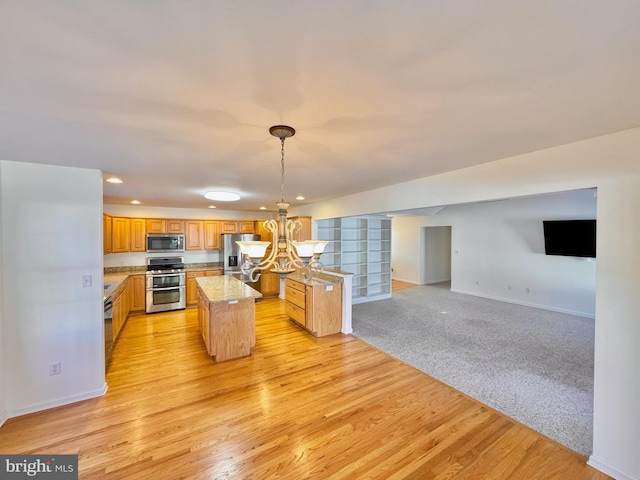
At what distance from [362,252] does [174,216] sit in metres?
4.71

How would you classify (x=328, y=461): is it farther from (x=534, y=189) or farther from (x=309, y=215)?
(x=309, y=215)

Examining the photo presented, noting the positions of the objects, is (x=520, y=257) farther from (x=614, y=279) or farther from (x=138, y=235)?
(x=138, y=235)

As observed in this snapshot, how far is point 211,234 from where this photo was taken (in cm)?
653

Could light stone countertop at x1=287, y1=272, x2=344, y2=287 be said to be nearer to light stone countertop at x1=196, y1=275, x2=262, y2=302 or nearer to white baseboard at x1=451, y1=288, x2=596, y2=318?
light stone countertop at x1=196, y1=275, x2=262, y2=302

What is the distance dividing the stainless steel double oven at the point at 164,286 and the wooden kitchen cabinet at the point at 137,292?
0.54 ft

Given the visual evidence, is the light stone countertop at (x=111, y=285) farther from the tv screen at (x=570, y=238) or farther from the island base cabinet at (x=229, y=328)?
the tv screen at (x=570, y=238)

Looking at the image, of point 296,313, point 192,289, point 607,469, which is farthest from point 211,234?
point 607,469

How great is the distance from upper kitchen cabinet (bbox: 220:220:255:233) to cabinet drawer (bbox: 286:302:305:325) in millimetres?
2794

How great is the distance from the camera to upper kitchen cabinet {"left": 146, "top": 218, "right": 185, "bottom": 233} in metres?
5.87

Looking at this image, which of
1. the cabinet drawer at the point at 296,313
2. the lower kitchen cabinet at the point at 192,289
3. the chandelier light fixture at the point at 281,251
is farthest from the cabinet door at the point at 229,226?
the chandelier light fixture at the point at 281,251

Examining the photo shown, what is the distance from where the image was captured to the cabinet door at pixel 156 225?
5.85 meters

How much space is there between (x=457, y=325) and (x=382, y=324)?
4.42 feet

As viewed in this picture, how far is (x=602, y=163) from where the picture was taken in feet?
5.96

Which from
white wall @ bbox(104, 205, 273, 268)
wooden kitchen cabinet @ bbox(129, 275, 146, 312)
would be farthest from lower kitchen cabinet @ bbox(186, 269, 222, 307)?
wooden kitchen cabinet @ bbox(129, 275, 146, 312)
